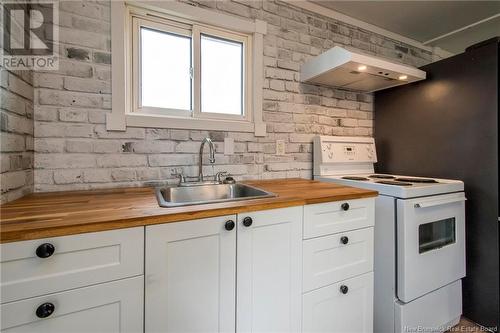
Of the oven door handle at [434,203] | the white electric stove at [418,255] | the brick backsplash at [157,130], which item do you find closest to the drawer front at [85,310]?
the brick backsplash at [157,130]

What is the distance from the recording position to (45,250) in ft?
2.27

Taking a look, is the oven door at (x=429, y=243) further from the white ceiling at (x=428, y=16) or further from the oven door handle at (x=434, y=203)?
the white ceiling at (x=428, y=16)

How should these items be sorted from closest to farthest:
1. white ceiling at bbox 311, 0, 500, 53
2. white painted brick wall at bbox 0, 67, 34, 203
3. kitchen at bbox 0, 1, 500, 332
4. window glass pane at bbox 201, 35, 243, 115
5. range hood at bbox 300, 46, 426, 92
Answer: kitchen at bbox 0, 1, 500, 332 < white painted brick wall at bbox 0, 67, 34, 203 < range hood at bbox 300, 46, 426, 92 < window glass pane at bbox 201, 35, 243, 115 < white ceiling at bbox 311, 0, 500, 53

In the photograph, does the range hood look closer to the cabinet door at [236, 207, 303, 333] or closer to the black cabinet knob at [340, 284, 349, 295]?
the cabinet door at [236, 207, 303, 333]

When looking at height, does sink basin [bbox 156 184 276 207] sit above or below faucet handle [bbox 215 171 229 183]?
below

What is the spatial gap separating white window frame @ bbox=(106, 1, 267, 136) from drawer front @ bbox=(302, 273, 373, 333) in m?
1.11

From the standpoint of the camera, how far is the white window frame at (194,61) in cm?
138

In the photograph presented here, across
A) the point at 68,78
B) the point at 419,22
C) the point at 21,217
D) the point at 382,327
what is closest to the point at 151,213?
the point at 21,217

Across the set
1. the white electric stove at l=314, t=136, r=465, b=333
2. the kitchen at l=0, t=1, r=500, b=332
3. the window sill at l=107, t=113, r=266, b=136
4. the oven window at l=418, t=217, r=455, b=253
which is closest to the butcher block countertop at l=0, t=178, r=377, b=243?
the kitchen at l=0, t=1, r=500, b=332

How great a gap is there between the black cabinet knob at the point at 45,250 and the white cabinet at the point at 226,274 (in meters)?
0.26

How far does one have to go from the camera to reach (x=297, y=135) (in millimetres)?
1977

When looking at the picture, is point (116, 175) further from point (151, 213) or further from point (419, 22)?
point (419, 22)

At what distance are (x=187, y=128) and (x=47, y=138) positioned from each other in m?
0.73

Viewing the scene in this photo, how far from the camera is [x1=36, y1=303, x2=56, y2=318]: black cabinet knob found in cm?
70
